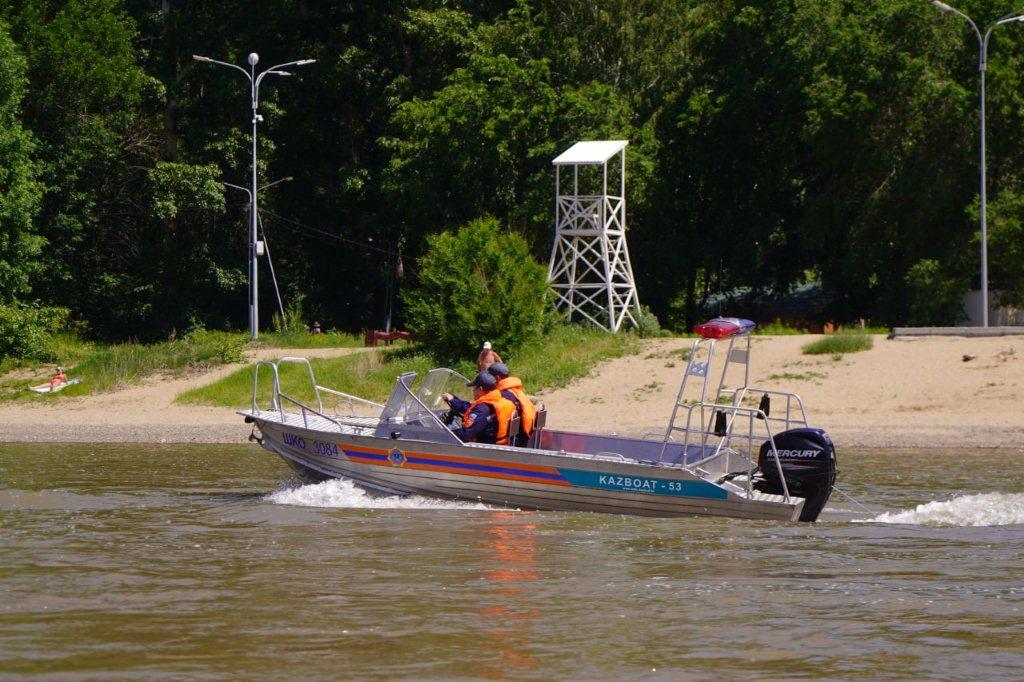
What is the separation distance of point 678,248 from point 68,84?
1963cm

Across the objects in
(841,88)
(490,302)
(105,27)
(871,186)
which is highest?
(105,27)

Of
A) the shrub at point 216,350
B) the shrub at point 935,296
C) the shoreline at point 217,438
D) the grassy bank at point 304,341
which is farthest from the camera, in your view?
the grassy bank at point 304,341

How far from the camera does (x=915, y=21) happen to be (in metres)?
36.3

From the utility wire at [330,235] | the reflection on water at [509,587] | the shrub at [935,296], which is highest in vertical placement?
the utility wire at [330,235]

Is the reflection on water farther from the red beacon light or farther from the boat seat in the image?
the red beacon light

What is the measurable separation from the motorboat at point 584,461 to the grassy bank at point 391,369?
38.1 feet

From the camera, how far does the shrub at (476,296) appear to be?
2983 centimetres

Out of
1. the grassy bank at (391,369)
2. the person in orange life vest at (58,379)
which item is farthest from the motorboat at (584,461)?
the person in orange life vest at (58,379)

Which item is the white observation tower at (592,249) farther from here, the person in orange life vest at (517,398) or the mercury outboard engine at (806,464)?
the mercury outboard engine at (806,464)

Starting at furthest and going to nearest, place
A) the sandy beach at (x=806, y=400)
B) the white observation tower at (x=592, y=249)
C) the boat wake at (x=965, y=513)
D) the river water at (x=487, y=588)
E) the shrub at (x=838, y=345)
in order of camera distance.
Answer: the white observation tower at (x=592, y=249) → the shrub at (x=838, y=345) → the sandy beach at (x=806, y=400) → the boat wake at (x=965, y=513) → the river water at (x=487, y=588)

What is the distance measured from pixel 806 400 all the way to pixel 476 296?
760 centimetres

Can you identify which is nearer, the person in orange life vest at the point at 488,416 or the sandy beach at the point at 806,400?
the person in orange life vest at the point at 488,416

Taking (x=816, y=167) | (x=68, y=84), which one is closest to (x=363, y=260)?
(x=68, y=84)

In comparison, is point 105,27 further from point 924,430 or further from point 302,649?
point 302,649
